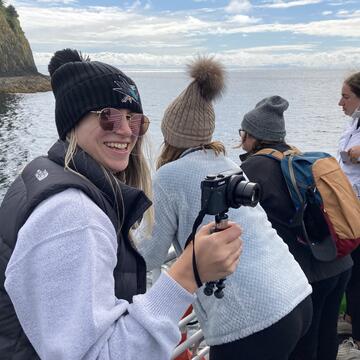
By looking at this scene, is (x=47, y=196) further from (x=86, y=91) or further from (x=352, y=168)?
(x=352, y=168)

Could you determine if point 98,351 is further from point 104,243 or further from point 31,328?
point 104,243

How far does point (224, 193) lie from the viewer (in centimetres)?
184

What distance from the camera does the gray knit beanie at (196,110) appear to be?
9.90ft

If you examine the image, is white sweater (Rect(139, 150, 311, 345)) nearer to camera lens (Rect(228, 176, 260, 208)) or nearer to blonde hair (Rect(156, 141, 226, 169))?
blonde hair (Rect(156, 141, 226, 169))

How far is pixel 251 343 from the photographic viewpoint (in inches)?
102

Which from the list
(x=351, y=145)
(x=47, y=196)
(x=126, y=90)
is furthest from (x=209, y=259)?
(x=351, y=145)

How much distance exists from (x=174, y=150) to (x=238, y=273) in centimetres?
97

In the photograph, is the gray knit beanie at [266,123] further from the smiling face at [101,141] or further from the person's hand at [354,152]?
the smiling face at [101,141]

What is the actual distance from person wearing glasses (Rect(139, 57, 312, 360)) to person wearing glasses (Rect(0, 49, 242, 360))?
2.40 feet

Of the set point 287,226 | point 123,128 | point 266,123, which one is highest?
point 123,128

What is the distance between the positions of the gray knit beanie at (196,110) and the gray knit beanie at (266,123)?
87cm

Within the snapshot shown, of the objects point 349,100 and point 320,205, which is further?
point 349,100

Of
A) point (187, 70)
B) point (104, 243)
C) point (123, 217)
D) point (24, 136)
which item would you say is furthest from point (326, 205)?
point (24, 136)

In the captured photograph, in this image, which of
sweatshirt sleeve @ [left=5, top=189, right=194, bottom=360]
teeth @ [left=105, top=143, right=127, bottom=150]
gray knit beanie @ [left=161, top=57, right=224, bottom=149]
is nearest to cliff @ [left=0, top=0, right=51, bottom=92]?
gray knit beanie @ [left=161, top=57, right=224, bottom=149]
